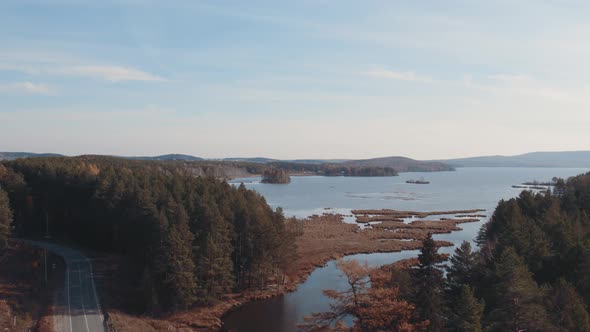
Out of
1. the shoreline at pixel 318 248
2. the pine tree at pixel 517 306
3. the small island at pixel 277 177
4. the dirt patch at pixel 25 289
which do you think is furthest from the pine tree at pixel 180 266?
the small island at pixel 277 177

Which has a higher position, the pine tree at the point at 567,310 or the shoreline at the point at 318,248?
the pine tree at the point at 567,310

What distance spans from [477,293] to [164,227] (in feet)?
64.1

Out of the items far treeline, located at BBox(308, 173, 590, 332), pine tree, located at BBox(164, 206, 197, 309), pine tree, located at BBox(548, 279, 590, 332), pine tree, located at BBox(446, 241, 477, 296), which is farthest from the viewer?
pine tree, located at BBox(164, 206, 197, 309)

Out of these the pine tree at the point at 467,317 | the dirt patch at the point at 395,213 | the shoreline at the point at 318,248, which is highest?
the pine tree at the point at 467,317

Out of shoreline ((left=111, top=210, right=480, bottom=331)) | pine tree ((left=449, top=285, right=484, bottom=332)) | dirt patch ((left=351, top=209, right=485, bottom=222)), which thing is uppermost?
pine tree ((left=449, top=285, right=484, bottom=332))

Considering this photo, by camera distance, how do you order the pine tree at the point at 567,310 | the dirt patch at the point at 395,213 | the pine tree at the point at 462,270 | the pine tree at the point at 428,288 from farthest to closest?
1. the dirt patch at the point at 395,213
2. the pine tree at the point at 462,270
3. the pine tree at the point at 428,288
4. the pine tree at the point at 567,310

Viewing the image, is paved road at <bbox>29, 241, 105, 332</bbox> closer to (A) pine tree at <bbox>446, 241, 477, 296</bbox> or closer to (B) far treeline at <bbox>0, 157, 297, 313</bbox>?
(B) far treeline at <bbox>0, 157, 297, 313</bbox>

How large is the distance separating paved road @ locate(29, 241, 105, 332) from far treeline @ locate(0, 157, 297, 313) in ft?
10.4

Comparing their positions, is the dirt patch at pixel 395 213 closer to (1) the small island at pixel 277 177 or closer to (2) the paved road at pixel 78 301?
(2) the paved road at pixel 78 301

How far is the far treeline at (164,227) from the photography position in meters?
29.9

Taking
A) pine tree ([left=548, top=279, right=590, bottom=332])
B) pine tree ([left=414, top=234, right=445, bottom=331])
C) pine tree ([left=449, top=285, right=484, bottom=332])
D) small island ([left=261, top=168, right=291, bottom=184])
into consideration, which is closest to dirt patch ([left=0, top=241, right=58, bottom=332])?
pine tree ([left=414, top=234, right=445, bottom=331])

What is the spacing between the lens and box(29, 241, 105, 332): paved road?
2508cm

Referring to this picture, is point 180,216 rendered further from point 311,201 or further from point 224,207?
point 311,201

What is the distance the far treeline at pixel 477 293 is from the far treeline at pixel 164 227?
41.9 ft
